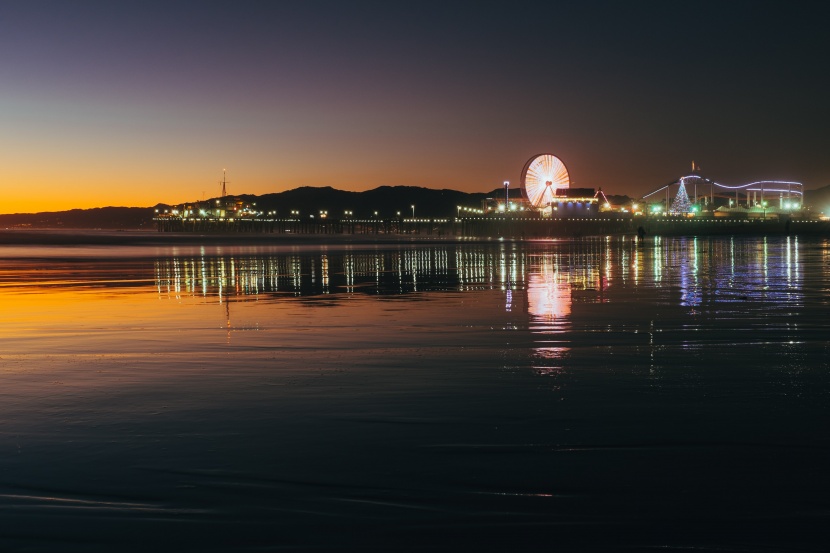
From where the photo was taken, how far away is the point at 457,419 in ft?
24.0

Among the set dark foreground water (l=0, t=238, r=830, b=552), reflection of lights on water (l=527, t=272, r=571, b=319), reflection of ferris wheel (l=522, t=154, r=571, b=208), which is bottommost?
dark foreground water (l=0, t=238, r=830, b=552)

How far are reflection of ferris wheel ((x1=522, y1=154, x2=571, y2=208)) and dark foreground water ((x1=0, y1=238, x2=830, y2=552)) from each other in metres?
136

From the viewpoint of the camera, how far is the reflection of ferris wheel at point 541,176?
492 ft

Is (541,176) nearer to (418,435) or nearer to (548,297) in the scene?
(548,297)

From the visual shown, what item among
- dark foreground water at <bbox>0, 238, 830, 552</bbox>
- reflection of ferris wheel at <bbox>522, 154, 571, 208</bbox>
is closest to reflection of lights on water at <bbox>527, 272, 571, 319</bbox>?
dark foreground water at <bbox>0, 238, 830, 552</bbox>

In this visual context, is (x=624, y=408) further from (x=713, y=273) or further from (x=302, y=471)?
(x=713, y=273)

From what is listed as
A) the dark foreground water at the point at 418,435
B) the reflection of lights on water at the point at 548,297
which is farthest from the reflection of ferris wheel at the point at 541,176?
the dark foreground water at the point at 418,435

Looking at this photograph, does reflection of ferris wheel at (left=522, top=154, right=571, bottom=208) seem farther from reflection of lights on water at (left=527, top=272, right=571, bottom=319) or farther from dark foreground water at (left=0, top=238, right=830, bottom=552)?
dark foreground water at (left=0, top=238, right=830, bottom=552)

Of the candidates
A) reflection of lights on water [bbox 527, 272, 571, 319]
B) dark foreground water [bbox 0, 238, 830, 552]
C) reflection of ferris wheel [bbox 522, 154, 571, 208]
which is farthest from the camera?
reflection of ferris wheel [bbox 522, 154, 571, 208]

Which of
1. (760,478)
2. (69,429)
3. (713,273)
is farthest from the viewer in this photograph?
(713,273)

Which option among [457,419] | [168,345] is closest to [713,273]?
[168,345]

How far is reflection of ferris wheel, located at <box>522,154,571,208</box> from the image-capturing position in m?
150

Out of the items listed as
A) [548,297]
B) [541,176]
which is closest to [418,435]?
[548,297]

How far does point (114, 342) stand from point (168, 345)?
104 centimetres
